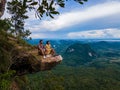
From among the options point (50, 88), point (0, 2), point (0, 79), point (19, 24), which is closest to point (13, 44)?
point (0, 79)

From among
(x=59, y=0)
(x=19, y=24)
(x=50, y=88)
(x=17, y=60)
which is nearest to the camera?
(x=59, y=0)

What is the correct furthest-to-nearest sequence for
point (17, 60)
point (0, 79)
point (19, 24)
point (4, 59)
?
point (19, 24) < point (17, 60) < point (4, 59) < point (0, 79)

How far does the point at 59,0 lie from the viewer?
8.70 metres

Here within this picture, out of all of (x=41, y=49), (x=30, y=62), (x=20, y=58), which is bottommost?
(x=30, y=62)

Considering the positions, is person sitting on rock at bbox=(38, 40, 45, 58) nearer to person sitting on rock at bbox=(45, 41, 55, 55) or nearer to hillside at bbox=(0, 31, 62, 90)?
person sitting on rock at bbox=(45, 41, 55, 55)

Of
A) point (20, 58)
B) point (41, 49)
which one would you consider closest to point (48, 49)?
point (41, 49)

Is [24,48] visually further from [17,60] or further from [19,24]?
[19,24]

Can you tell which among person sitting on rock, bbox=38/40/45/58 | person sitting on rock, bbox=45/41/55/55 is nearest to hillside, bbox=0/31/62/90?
person sitting on rock, bbox=38/40/45/58

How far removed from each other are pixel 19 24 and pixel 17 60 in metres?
28.0

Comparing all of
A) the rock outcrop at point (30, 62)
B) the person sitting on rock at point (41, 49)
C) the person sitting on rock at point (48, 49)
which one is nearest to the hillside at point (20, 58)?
the rock outcrop at point (30, 62)

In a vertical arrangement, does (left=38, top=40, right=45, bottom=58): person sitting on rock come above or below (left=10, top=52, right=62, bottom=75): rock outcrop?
above

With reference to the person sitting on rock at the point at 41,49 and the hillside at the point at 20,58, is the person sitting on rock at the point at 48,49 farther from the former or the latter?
the hillside at the point at 20,58

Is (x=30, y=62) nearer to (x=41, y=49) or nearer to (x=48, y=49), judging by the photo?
(x=41, y=49)

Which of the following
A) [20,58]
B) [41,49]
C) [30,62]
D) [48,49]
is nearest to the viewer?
[48,49]
